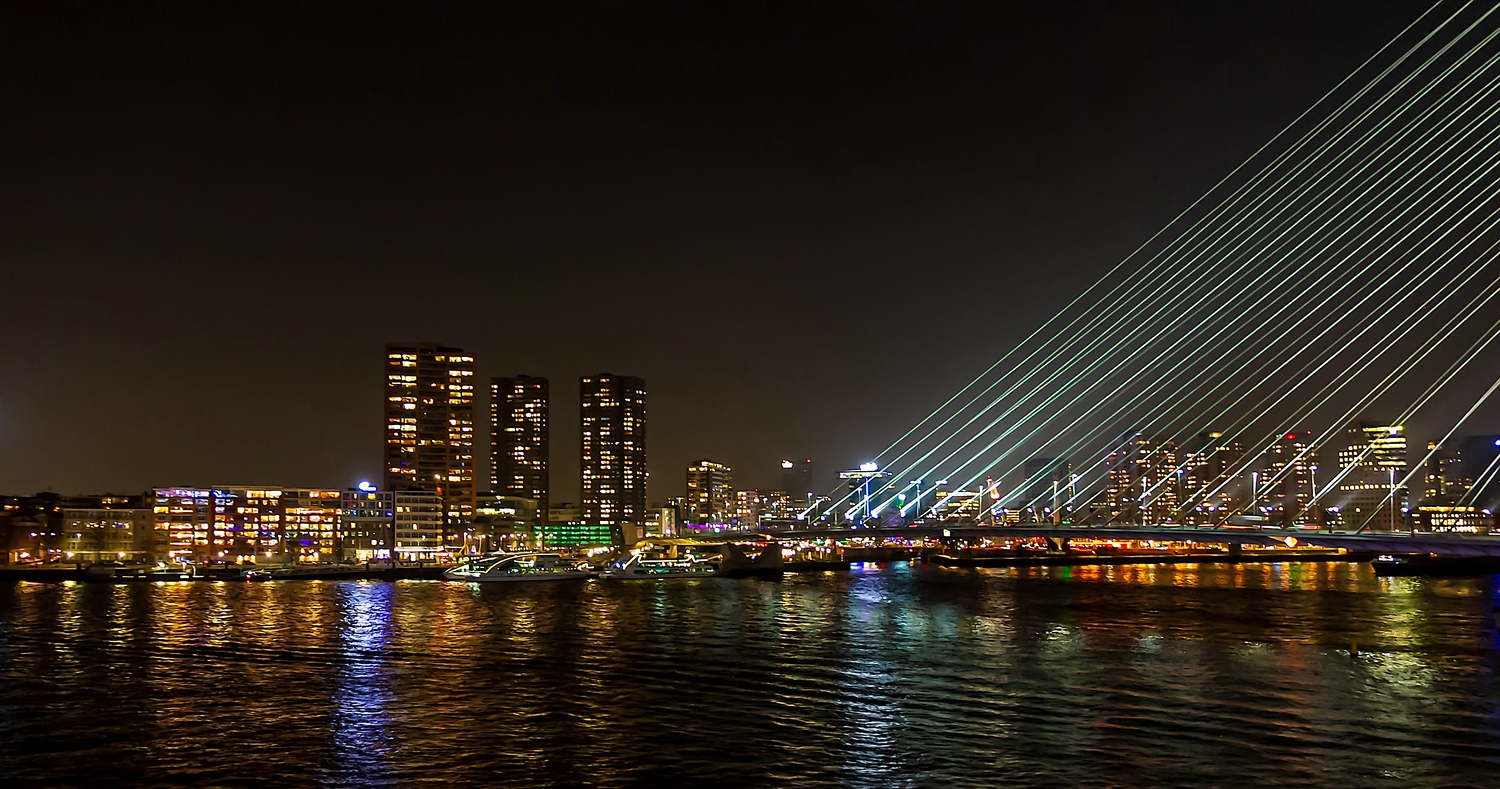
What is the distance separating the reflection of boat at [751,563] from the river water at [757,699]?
47.2 metres

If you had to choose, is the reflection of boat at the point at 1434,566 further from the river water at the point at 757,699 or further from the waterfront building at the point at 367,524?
the waterfront building at the point at 367,524

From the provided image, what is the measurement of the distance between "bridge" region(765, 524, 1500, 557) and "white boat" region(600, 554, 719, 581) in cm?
1746

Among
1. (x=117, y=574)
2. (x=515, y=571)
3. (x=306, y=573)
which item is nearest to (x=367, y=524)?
(x=306, y=573)

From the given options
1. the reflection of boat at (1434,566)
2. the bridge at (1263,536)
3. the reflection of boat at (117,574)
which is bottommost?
the reflection of boat at (1434,566)

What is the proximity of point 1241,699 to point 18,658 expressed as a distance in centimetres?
3231

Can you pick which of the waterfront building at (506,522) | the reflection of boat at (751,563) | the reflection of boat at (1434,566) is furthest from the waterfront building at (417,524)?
the reflection of boat at (1434,566)

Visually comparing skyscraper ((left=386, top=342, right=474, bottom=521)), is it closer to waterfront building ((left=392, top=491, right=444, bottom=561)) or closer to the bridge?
waterfront building ((left=392, top=491, right=444, bottom=561))

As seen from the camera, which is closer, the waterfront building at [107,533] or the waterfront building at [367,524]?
the waterfront building at [107,533]

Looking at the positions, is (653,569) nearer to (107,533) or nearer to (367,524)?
(367,524)

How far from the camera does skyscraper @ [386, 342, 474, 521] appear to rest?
540 ft

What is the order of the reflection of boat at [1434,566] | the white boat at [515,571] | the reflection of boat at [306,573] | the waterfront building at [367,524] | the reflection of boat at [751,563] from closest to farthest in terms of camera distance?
the white boat at [515,571] → the reflection of boat at [1434,566] → the reflection of boat at [306,573] → the reflection of boat at [751,563] → the waterfront building at [367,524]

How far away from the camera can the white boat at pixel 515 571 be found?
87.0 m

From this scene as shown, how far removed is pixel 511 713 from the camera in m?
22.5

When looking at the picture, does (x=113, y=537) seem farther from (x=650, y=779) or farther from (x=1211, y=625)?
(x=650, y=779)
